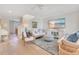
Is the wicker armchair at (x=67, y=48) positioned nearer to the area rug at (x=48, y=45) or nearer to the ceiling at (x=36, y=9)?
the area rug at (x=48, y=45)

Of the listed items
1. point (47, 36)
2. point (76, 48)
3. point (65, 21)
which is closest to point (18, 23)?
point (47, 36)

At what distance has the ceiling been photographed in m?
1.63

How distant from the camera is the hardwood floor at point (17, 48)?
1.65 meters

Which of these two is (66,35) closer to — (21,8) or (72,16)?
(72,16)

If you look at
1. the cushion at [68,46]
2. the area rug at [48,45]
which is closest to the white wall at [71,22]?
the cushion at [68,46]

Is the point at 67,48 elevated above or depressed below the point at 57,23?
below

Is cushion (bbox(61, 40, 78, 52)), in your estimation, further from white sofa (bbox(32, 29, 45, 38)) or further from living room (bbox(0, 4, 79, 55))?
white sofa (bbox(32, 29, 45, 38))

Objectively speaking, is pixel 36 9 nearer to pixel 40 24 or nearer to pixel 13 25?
pixel 40 24

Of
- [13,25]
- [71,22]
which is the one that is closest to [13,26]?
[13,25]

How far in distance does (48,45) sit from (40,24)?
330 mm

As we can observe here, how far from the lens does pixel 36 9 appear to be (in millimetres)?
1677

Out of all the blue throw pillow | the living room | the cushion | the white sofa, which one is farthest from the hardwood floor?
the blue throw pillow
